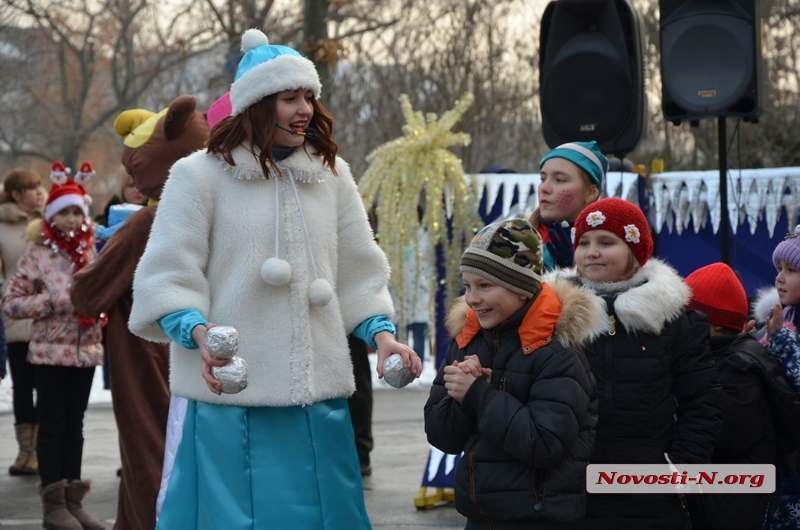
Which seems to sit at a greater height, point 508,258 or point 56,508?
point 508,258

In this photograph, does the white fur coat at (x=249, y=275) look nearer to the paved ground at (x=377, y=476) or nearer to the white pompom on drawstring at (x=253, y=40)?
the white pompom on drawstring at (x=253, y=40)

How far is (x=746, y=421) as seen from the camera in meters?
3.64

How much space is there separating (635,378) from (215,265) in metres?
1.31

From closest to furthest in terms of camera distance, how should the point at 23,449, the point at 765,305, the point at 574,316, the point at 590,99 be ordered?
the point at 574,316
the point at 765,305
the point at 590,99
the point at 23,449

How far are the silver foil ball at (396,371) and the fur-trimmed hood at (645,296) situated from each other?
507mm

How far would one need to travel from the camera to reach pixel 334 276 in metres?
3.57

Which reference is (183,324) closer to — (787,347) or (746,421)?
(746,421)

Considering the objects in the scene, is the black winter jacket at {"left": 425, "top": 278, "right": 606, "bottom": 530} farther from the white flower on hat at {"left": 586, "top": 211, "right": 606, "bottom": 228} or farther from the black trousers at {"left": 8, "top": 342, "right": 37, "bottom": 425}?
the black trousers at {"left": 8, "top": 342, "right": 37, "bottom": 425}

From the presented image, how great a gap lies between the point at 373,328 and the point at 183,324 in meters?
0.61

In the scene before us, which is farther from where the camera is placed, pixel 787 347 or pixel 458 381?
pixel 787 347

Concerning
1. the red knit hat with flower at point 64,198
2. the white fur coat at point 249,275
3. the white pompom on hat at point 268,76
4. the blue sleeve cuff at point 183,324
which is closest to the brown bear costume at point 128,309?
the white pompom on hat at point 268,76

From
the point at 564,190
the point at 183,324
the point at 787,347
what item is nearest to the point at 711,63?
the point at 564,190

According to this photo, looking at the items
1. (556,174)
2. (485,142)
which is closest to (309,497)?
(556,174)

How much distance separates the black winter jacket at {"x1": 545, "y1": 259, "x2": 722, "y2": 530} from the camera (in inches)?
134
